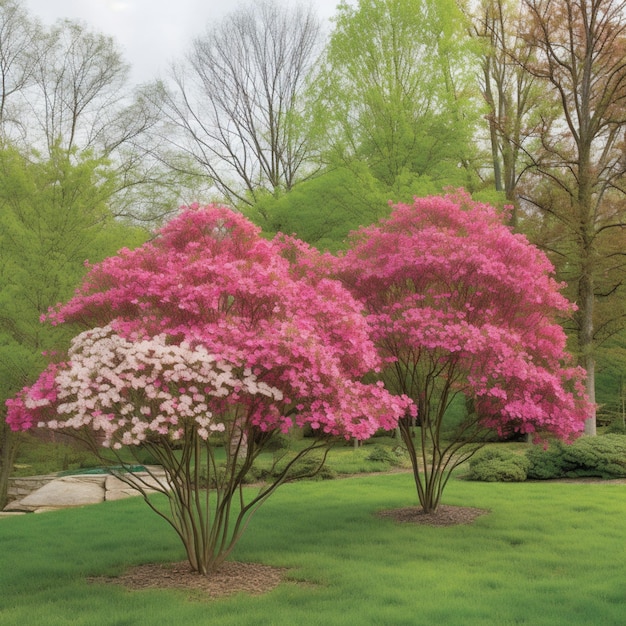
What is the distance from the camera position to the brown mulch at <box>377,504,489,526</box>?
904 cm

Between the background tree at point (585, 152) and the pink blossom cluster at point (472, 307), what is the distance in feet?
27.3

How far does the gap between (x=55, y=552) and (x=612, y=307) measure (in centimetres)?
1494

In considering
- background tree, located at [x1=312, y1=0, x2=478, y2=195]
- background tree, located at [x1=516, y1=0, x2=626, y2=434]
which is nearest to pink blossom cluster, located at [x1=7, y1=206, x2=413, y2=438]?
background tree, located at [x1=312, y1=0, x2=478, y2=195]

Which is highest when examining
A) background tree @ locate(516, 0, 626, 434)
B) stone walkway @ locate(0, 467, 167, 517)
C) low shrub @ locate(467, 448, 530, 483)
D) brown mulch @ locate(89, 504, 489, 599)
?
background tree @ locate(516, 0, 626, 434)

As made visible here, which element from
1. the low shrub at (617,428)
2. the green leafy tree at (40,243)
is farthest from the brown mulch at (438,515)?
the low shrub at (617,428)

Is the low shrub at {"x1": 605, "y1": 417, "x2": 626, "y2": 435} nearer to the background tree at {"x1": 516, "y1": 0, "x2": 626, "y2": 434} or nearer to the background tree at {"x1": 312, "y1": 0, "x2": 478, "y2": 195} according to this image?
the background tree at {"x1": 516, "y1": 0, "x2": 626, "y2": 434}

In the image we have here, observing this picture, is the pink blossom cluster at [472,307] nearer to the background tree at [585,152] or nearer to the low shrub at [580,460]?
the low shrub at [580,460]

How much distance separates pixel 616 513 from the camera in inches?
370

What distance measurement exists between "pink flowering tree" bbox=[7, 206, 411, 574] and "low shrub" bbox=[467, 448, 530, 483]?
315 inches

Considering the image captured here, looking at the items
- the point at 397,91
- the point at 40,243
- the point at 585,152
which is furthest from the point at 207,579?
the point at 585,152

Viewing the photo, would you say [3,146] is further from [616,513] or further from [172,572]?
[616,513]

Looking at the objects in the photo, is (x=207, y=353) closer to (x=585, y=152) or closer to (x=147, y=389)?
(x=147, y=389)

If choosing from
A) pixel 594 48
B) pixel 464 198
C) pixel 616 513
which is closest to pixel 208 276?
pixel 464 198

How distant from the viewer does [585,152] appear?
1766 cm
